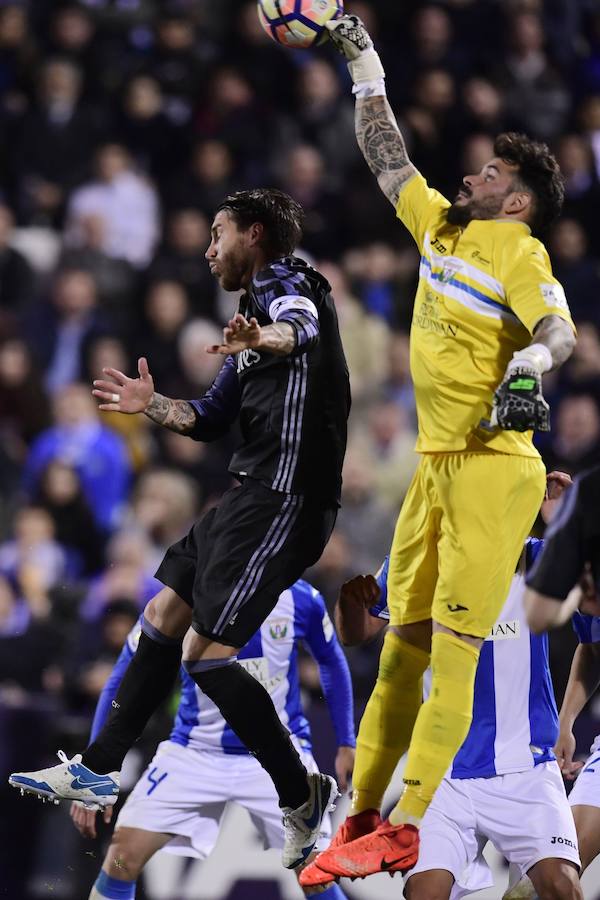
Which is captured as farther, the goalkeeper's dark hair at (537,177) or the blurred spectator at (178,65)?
the blurred spectator at (178,65)

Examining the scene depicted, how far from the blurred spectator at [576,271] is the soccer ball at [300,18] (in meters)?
5.20

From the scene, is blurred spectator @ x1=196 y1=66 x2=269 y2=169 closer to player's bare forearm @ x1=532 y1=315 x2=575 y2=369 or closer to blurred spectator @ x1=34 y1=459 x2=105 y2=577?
blurred spectator @ x1=34 y1=459 x2=105 y2=577

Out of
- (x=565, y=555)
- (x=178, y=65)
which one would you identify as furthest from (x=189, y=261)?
(x=565, y=555)

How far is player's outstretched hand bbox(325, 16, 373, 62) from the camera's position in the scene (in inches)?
206

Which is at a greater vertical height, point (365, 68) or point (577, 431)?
point (365, 68)

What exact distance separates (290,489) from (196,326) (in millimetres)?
5118

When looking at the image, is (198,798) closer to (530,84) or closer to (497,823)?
(497,823)

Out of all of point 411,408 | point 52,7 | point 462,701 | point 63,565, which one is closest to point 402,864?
point 462,701

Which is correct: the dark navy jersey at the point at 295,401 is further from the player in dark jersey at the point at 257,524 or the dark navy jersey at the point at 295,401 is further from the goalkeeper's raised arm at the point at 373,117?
the goalkeeper's raised arm at the point at 373,117

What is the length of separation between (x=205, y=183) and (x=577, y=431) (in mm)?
3308

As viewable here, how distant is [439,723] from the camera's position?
4.71 m

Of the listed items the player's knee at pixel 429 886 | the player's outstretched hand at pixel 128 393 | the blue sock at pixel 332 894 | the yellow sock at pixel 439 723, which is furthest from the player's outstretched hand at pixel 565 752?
the player's outstretched hand at pixel 128 393

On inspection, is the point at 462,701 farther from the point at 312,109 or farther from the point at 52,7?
the point at 52,7

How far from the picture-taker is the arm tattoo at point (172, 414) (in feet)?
17.5
